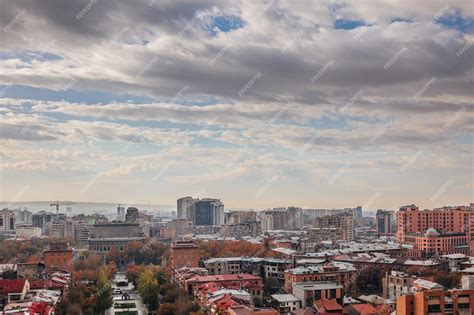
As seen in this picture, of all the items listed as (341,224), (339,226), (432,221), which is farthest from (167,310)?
(341,224)

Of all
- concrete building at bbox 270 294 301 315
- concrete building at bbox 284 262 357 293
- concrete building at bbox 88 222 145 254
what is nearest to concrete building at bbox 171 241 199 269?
concrete building at bbox 284 262 357 293

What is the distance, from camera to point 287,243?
36.4 meters

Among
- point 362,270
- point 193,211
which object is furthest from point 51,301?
point 193,211

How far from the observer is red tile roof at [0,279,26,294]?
18.4m

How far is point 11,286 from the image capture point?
18766mm

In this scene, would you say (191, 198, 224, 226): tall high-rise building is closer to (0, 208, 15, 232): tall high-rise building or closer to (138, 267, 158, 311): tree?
(0, 208, 15, 232): tall high-rise building

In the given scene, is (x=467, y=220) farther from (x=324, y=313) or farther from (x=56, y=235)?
(x=56, y=235)

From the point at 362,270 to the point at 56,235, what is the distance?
37.7 m

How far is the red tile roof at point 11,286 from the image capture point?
726 inches

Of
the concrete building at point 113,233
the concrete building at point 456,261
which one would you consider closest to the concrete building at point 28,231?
the concrete building at point 113,233

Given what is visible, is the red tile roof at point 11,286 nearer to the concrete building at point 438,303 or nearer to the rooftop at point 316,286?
the rooftop at point 316,286

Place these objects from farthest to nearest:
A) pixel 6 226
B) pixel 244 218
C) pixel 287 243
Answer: pixel 244 218 → pixel 6 226 → pixel 287 243

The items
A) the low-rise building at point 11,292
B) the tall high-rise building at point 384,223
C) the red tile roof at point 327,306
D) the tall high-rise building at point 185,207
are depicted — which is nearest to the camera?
the red tile roof at point 327,306

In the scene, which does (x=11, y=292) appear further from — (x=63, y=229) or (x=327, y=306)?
(x=63, y=229)
